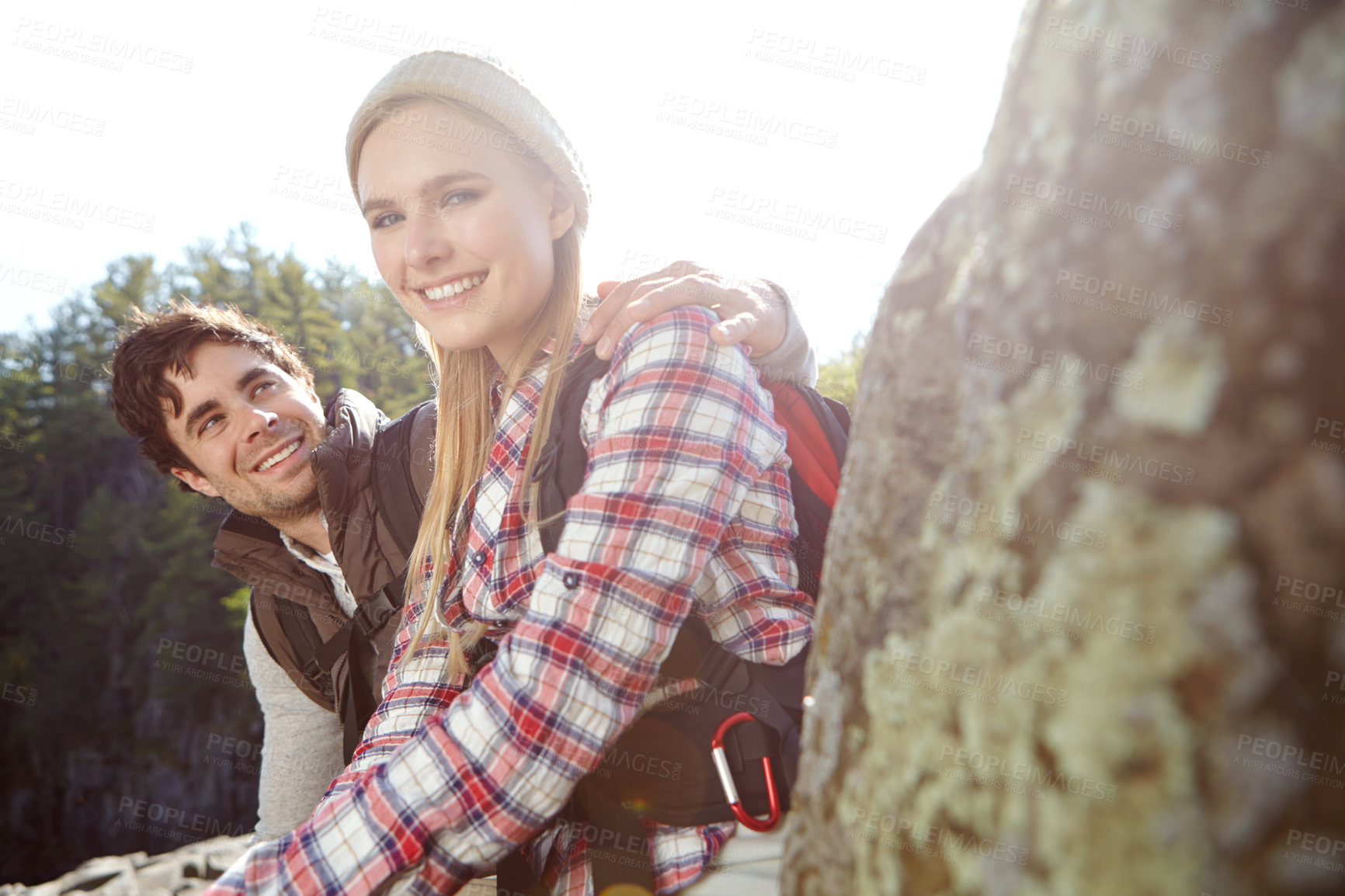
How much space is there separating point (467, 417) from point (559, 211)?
2.47 feet

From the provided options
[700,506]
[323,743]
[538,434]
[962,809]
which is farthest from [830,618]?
[323,743]

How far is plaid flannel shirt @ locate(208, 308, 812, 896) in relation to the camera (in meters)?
1.45

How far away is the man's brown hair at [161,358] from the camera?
150 inches

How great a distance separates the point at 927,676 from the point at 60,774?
3237 centimetres

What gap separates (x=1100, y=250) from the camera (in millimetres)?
754

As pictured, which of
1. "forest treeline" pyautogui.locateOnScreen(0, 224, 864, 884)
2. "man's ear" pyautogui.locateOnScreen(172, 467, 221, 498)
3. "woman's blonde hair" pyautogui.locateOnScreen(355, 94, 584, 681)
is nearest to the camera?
"woman's blonde hair" pyautogui.locateOnScreen(355, 94, 584, 681)

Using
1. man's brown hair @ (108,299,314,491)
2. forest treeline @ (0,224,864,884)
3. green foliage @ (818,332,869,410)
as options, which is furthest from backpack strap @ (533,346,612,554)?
forest treeline @ (0,224,864,884)

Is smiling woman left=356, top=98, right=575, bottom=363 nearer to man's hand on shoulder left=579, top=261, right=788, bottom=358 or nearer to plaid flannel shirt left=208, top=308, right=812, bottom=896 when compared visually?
man's hand on shoulder left=579, top=261, right=788, bottom=358

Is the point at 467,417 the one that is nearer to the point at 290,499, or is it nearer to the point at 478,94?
the point at 478,94

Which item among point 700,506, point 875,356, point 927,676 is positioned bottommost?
point 927,676

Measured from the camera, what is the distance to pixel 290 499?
365 cm

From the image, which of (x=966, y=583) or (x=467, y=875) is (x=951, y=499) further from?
(x=467, y=875)

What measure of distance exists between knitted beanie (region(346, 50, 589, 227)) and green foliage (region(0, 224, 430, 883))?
65.2ft

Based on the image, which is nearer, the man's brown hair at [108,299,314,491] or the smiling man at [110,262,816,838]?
the smiling man at [110,262,816,838]
